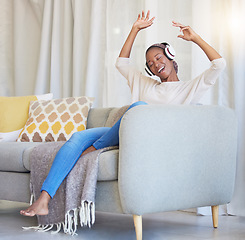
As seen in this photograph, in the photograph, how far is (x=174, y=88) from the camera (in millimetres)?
2725

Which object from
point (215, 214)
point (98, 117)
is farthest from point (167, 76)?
point (215, 214)

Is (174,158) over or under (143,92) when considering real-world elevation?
under

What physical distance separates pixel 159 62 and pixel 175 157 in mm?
797

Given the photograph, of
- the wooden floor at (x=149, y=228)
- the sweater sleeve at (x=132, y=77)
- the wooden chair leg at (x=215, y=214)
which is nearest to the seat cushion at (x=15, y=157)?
the wooden floor at (x=149, y=228)

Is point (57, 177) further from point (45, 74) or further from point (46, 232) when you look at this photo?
point (45, 74)

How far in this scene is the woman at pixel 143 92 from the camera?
2.16 m

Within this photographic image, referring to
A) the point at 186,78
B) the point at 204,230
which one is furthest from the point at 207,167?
the point at 186,78

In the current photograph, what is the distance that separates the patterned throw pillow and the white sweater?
1.47ft

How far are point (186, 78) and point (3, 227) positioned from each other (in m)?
1.57

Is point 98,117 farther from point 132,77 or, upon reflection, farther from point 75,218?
point 75,218

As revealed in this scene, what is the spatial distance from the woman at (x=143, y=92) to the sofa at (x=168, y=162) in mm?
170

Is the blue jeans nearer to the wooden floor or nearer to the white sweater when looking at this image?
the wooden floor

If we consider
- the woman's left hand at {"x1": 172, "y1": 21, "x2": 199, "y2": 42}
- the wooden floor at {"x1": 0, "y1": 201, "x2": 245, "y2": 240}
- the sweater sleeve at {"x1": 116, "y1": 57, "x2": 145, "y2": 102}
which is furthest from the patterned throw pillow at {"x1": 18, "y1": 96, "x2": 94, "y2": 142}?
the woman's left hand at {"x1": 172, "y1": 21, "x2": 199, "y2": 42}

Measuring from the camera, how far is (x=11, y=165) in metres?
2.62
